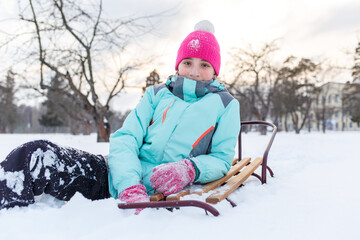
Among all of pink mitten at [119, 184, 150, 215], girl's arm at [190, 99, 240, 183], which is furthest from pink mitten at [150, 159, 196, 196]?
girl's arm at [190, 99, 240, 183]

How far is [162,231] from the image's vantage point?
1.29 m

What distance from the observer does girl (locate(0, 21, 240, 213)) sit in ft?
5.01

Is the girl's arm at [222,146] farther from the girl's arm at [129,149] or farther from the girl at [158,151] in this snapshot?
the girl's arm at [129,149]

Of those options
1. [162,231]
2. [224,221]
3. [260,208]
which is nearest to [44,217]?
[162,231]

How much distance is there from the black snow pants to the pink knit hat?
119 cm

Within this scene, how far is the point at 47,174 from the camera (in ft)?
5.08

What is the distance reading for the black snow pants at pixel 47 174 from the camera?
4.74ft

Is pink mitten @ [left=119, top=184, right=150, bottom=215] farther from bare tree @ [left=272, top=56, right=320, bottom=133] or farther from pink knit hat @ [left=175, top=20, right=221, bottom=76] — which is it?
bare tree @ [left=272, top=56, right=320, bottom=133]

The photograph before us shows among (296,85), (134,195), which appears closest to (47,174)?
(134,195)

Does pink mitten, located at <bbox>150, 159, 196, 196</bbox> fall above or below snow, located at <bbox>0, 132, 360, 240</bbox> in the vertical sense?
above

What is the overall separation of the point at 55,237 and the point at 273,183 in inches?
83.8

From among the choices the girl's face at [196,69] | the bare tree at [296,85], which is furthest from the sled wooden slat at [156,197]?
the bare tree at [296,85]

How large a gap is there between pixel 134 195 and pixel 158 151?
1.48ft

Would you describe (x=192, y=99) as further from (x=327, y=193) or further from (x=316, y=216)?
(x=327, y=193)
